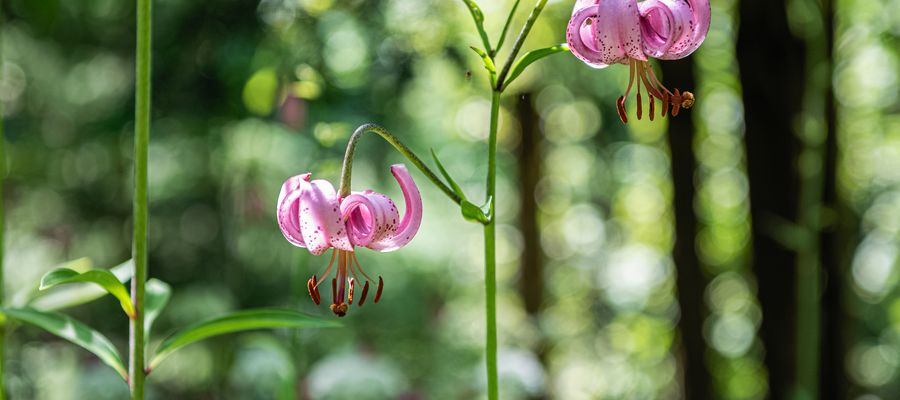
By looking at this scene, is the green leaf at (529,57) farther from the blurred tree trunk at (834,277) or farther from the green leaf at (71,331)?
the blurred tree trunk at (834,277)

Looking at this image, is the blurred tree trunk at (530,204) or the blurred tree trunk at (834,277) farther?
the blurred tree trunk at (530,204)

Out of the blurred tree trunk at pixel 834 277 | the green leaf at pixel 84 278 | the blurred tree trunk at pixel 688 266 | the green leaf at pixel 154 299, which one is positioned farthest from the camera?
the blurred tree trunk at pixel 688 266

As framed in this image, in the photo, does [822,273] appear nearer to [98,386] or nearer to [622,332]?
[98,386]

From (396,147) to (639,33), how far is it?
0.27m

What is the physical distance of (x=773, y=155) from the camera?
3314mm

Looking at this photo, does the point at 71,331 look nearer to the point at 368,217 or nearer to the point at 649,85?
the point at 368,217

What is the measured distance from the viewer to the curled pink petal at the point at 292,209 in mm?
832

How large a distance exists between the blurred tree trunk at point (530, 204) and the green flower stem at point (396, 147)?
555 cm

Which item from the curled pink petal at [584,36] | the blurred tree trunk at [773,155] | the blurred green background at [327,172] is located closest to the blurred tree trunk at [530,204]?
the blurred green background at [327,172]

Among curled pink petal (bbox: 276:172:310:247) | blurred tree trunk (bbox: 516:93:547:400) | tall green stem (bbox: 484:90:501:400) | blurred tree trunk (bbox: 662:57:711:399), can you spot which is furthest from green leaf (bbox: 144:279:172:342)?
blurred tree trunk (bbox: 516:93:547:400)

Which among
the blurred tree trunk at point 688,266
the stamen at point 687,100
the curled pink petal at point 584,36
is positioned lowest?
the blurred tree trunk at point 688,266

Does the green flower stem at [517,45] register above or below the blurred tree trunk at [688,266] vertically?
above

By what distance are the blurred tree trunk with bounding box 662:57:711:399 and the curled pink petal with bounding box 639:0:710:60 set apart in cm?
336

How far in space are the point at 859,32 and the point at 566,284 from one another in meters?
6.92
